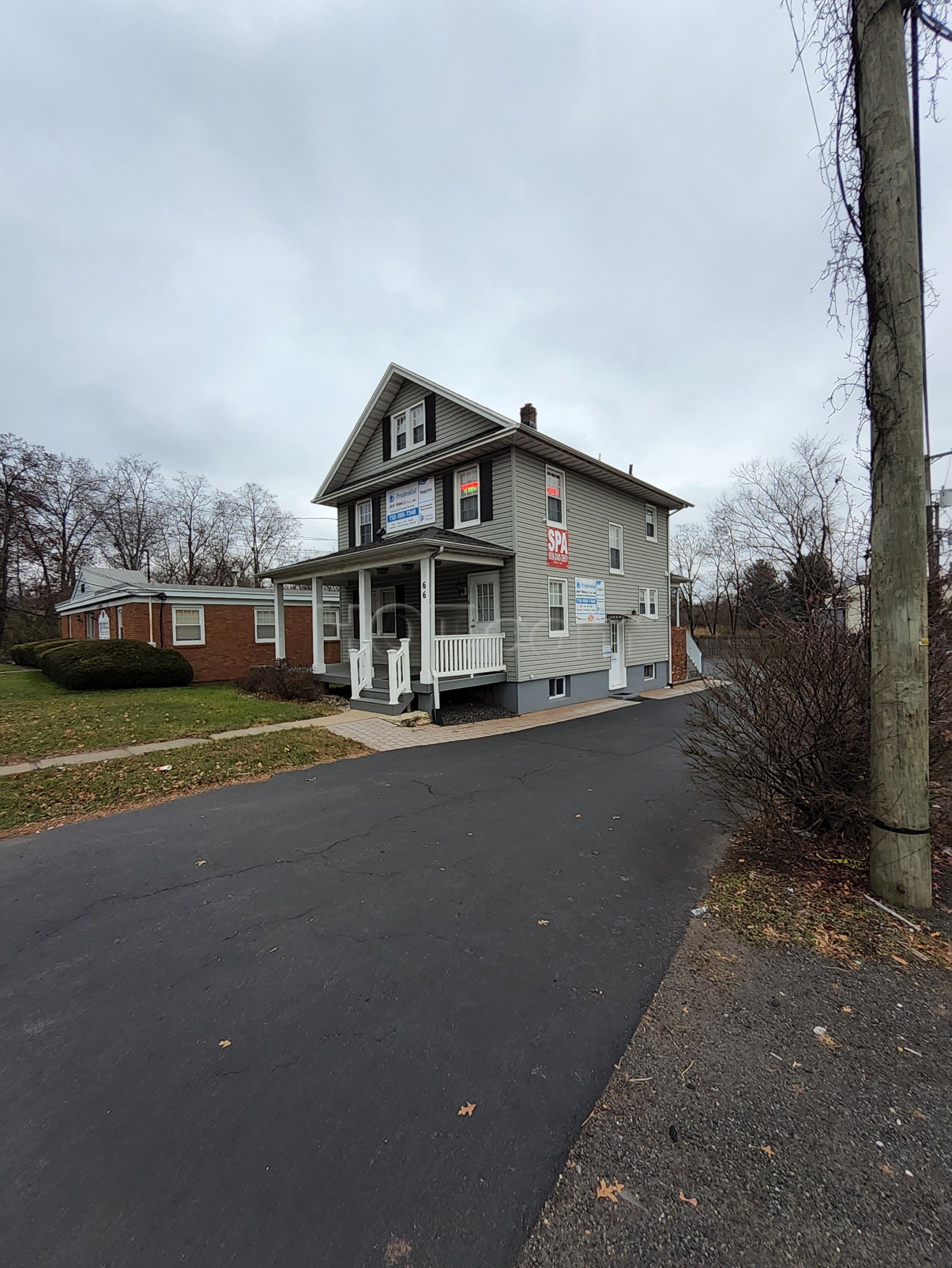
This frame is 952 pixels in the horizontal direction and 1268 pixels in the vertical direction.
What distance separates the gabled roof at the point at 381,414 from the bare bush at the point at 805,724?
9.13m

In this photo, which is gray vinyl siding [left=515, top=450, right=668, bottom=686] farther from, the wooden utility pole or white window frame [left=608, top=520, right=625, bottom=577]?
the wooden utility pole

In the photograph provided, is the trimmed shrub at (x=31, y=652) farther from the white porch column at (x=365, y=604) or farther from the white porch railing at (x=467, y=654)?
the white porch railing at (x=467, y=654)

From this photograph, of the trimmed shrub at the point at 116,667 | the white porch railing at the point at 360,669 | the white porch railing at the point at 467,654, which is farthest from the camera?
the trimmed shrub at the point at 116,667

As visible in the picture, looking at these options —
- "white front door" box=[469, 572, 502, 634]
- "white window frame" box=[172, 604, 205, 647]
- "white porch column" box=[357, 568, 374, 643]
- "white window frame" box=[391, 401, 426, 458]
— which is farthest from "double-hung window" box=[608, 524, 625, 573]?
"white window frame" box=[172, 604, 205, 647]

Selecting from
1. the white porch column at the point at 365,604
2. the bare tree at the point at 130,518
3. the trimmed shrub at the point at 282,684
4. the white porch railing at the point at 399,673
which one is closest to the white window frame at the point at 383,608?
the trimmed shrub at the point at 282,684

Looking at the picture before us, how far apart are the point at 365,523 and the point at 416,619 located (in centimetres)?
421

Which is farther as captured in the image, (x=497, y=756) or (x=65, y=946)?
(x=497, y=756)

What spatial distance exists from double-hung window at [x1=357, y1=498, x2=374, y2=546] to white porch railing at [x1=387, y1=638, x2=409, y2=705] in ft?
19.7

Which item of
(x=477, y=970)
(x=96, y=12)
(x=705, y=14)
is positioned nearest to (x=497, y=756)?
(x=477, y=970)

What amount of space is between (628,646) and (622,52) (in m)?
14.0

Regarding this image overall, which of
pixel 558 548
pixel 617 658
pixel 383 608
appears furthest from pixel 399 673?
pixel 617 658

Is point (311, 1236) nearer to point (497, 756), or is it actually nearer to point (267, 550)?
point (497, 756)

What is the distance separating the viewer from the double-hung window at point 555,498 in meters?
13.7

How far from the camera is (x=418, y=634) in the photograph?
1524 cm
